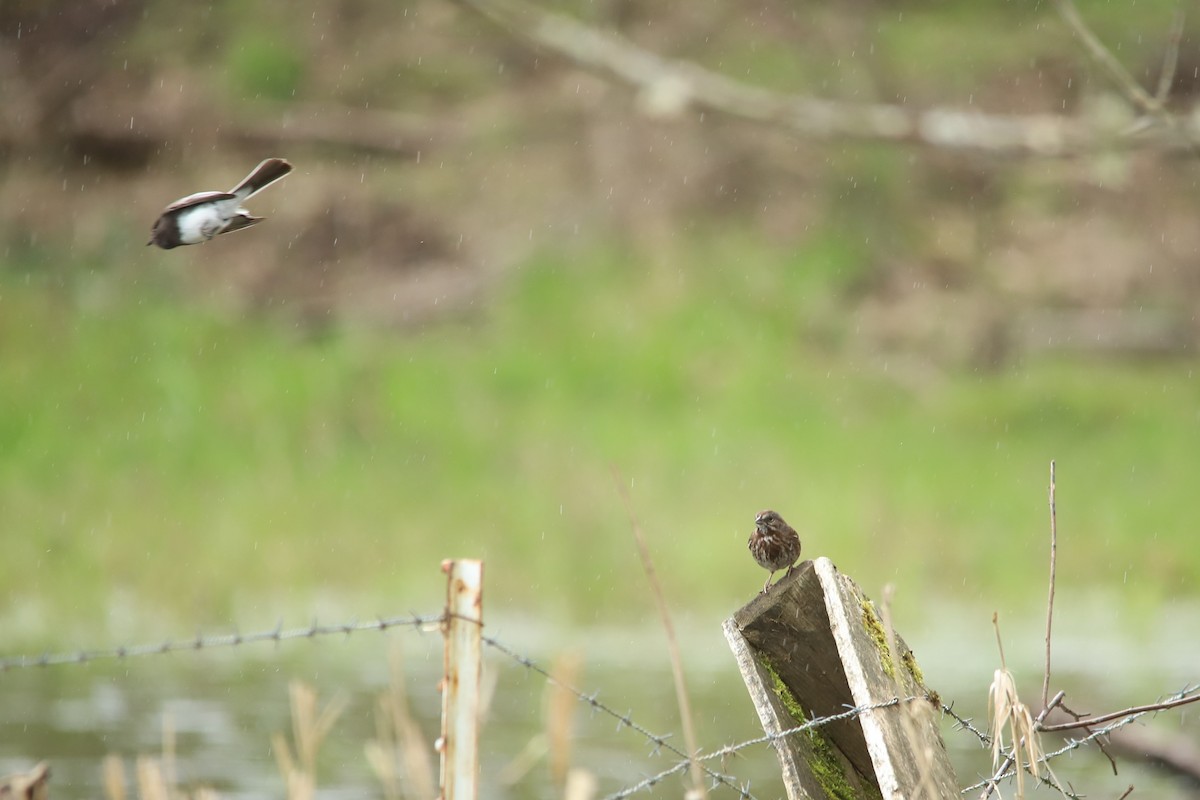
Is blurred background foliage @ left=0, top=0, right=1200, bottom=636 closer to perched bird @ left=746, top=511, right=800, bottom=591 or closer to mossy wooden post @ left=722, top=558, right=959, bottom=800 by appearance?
perched bird @ left=746, top=511, right=800, bottom=591

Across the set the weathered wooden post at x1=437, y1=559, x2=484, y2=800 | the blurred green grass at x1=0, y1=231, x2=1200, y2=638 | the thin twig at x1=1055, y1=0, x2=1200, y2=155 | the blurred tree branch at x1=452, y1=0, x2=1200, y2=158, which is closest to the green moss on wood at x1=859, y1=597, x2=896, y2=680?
the weathered wooden post at x1=437, y1=559, x2=484, y2=800

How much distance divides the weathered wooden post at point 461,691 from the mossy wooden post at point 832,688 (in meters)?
A: 0.48

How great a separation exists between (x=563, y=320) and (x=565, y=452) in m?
2.34

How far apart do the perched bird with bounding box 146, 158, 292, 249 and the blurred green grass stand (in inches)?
281

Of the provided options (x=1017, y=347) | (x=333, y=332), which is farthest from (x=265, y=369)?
(x=1017, y=347)

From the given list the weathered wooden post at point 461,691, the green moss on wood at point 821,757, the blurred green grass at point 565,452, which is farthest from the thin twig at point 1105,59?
the blurred green grass at point 565,452

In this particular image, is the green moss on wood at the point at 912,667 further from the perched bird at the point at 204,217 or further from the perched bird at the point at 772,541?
the perched bird at the point at 204,217

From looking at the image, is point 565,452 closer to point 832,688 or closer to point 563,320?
point 563,320

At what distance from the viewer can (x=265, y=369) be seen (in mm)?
12797

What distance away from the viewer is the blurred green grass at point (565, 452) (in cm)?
1009

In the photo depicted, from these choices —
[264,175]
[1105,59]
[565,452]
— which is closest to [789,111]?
[565,452]

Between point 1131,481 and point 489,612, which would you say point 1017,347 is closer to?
point 1131,481

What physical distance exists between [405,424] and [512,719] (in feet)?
14.9

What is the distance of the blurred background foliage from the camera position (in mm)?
10375
